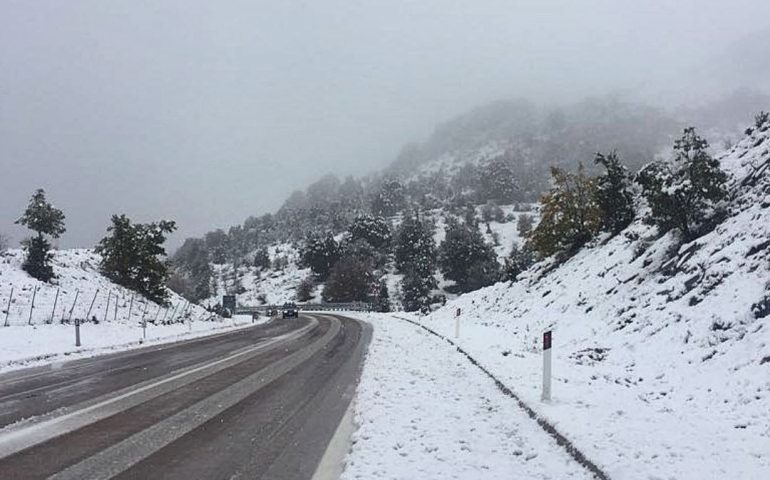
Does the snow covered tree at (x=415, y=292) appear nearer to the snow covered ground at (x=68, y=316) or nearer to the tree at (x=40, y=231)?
the snow covered ground at (x=68, y=316)

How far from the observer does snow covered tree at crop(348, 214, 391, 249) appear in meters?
137

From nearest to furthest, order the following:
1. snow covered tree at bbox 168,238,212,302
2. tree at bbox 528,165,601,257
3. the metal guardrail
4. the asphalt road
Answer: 1. the asphalt road
2. tree at bbox 528,165,601,257
3. the metal guardrail
4. snow covered tree at bbox 168,238,212,302

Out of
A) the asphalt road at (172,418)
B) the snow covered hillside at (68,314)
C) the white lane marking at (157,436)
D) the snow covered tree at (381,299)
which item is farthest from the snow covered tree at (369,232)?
the white lane marking at (157,436)

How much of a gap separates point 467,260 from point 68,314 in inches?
3236

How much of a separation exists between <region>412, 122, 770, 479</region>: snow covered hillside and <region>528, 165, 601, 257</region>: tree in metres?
10.7

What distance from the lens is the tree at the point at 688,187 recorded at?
19.9 meters

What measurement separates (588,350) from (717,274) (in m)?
3.64

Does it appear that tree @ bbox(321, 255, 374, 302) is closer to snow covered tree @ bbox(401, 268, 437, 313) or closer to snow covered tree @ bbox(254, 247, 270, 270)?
snow covered tree @ bbox(401, 268, 437, 313)

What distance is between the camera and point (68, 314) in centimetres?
2995

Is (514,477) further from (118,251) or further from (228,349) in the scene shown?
(118,251)

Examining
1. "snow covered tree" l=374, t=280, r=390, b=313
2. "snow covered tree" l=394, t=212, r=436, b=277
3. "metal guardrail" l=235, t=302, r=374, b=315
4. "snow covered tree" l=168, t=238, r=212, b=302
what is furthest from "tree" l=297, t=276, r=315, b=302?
"snow covered tree" l=168, t=238, r=212, b=302

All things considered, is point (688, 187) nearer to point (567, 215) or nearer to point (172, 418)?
point (172, 418)

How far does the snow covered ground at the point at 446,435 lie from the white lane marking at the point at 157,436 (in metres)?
2.12

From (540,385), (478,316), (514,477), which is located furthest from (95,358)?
(478,316)
